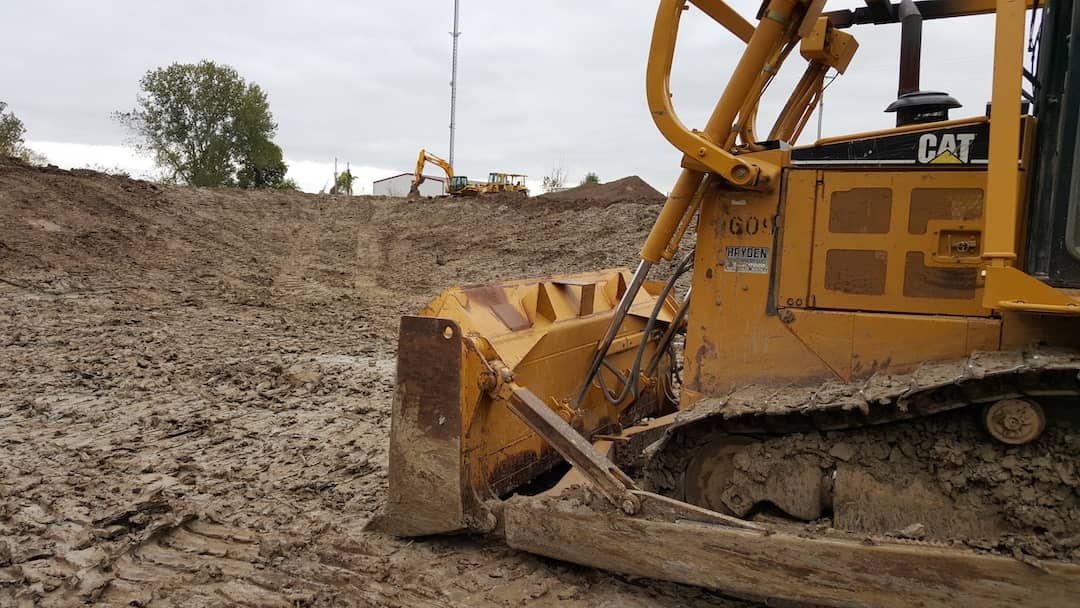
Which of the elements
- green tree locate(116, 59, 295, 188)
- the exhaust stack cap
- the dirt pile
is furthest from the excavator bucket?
green tree locate(116, 59, 295, 188)

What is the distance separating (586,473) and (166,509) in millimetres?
2426

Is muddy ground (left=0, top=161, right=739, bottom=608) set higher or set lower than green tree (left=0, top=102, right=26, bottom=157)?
lower

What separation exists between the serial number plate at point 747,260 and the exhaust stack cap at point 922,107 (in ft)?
2.85

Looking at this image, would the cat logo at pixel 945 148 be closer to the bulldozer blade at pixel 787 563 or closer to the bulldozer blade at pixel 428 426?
the bulldozer blade at pixel 787 563

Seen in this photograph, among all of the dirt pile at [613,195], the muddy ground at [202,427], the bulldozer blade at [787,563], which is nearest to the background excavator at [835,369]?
the bulldozer blade at [787,563]

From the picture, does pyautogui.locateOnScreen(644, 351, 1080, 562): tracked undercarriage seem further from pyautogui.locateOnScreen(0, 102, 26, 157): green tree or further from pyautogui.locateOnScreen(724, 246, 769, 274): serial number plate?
pyautogui.locateOnScreen(0, 102, 26, 157): green tree

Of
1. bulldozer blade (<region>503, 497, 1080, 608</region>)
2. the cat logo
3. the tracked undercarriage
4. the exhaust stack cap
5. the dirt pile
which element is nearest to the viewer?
bulldozer blade (<region>503, 497, 1080, 608</region>)

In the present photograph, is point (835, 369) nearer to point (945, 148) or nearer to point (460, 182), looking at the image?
point (945, 148)

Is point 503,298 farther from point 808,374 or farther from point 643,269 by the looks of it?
point 808,374

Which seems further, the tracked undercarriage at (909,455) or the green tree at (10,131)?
the green tree at (10,131)

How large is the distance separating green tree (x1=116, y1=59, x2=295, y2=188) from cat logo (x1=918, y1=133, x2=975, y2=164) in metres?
38.1

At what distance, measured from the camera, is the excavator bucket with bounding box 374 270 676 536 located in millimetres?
3584

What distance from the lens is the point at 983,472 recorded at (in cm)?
282

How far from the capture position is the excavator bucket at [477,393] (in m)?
3.58
